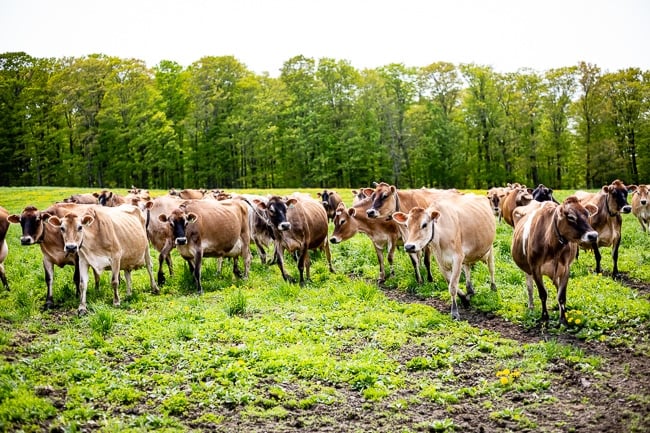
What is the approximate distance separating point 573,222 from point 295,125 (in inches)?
2193

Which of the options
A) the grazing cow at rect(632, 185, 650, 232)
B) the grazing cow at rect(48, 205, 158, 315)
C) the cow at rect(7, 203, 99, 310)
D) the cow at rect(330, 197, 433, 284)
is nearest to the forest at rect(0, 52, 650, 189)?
the grazing cow at rect(632, 185, 650, 232)

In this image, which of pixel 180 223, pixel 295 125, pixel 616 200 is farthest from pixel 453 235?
pixel 295 125

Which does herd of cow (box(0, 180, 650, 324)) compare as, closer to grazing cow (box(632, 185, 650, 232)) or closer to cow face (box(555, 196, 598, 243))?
cow face (box(555, 196, 598, 243))

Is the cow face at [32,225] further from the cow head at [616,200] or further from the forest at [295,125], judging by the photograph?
the forest at [295,125]

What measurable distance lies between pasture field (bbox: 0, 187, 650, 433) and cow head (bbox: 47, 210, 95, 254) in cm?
142

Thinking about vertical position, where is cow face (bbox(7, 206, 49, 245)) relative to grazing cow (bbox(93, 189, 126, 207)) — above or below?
below

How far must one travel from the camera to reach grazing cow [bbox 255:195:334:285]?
13.3 m

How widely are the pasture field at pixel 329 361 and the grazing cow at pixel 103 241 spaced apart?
746mm

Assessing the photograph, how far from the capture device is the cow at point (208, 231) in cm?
1300

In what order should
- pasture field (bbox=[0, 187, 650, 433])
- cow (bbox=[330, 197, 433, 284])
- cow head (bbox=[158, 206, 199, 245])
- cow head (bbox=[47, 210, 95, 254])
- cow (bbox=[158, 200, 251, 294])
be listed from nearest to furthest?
pasture field (bbox=[0, 187, 650, 433])
cow head (bbox=[47, 210, 95, 254])
cow head (bbox=[158, 206, 199, 245])
cow (bbox=[158, 200, 251, 294])
cow (bbox=[330, 197, 433, 284])

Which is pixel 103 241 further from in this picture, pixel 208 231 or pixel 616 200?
pixel 616 200

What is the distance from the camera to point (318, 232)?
1480 centimetres

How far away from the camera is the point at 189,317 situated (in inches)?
403

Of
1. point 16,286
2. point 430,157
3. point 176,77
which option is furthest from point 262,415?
point 176,77
